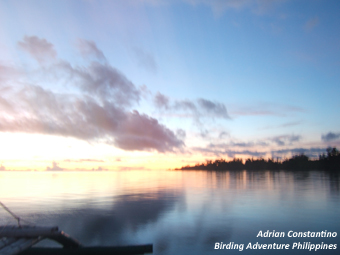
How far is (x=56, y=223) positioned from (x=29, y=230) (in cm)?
1136

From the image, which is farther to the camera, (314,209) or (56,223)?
(314,209)

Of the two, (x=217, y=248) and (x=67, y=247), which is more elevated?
(x=67, y=247)

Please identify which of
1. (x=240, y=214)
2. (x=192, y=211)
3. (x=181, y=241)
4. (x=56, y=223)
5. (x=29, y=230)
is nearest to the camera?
(x=29, y=230)

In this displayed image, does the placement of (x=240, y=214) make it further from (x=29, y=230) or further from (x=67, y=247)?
(x=29, y=230)

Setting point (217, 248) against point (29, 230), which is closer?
point (29, 230)

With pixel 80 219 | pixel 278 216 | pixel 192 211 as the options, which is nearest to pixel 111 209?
pixel 80 219

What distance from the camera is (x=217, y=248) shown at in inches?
656

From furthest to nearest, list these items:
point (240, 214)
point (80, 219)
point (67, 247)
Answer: point (240, 214), point (80, 219), point (67, 247)

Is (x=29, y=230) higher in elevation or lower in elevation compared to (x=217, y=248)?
higher

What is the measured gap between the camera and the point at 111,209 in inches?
1209

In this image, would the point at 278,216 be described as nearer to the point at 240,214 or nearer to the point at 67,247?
the point at 240,214

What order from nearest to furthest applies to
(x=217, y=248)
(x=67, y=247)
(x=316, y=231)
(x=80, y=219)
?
(x=67, y=247) → (x=217, y=248) → (x=316, y=231) → (x=80, y=219)

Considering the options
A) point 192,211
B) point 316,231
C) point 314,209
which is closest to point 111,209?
point 192,211

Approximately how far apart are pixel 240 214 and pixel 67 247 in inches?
737
